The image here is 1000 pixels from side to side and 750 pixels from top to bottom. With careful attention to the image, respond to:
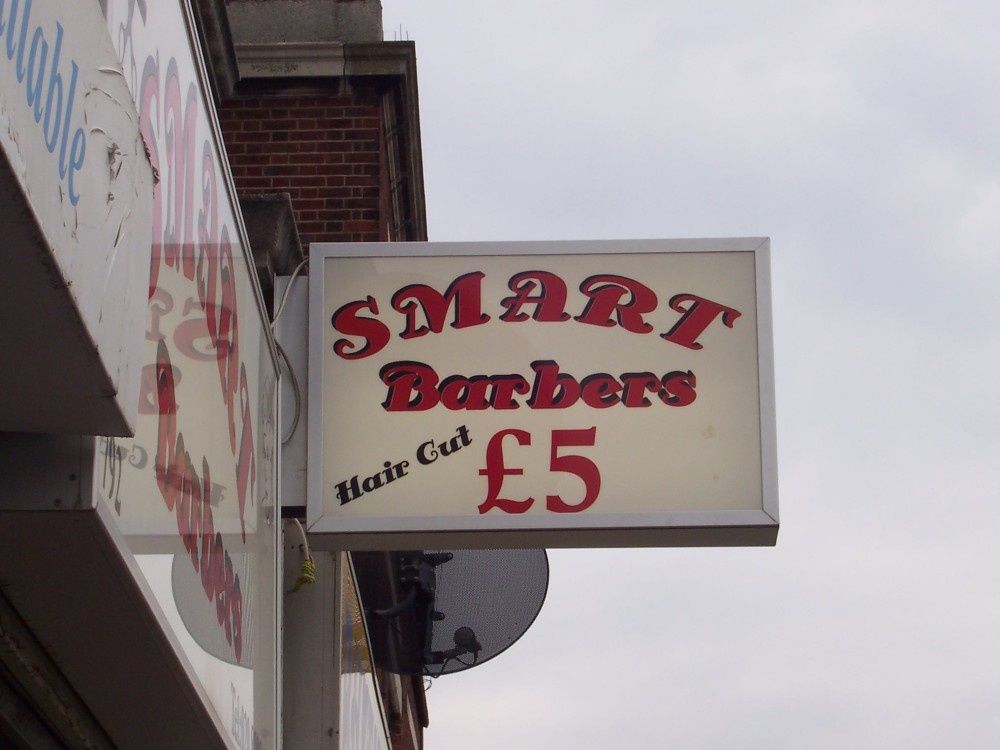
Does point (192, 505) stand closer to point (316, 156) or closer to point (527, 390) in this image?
point (527, 390)

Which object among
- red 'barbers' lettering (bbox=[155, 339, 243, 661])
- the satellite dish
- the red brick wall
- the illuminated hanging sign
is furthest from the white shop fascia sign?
the red brick wall

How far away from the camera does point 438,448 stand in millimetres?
5484

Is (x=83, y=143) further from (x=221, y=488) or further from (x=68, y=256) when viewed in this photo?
(x=221, y=488)

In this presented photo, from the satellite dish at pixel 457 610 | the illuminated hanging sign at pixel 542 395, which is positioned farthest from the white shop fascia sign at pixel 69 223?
the satellite dish at pixel 457 610

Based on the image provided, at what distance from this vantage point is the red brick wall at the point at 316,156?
8.61m

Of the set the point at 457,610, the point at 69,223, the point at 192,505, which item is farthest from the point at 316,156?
the point at 69,223

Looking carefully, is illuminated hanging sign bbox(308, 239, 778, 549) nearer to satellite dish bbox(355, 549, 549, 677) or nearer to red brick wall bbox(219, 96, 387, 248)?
satellite dish bbox(355, 549, 549, 677)

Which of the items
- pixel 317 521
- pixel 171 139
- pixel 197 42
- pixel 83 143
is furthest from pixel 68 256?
pixel 317 521

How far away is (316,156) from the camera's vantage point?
887 cm

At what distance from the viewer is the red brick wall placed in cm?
861

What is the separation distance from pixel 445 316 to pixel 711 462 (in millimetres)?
1117

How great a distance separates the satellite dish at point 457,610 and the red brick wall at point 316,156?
1902 mm

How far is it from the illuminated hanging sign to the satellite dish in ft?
7.15

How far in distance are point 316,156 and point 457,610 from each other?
278 centimetres
